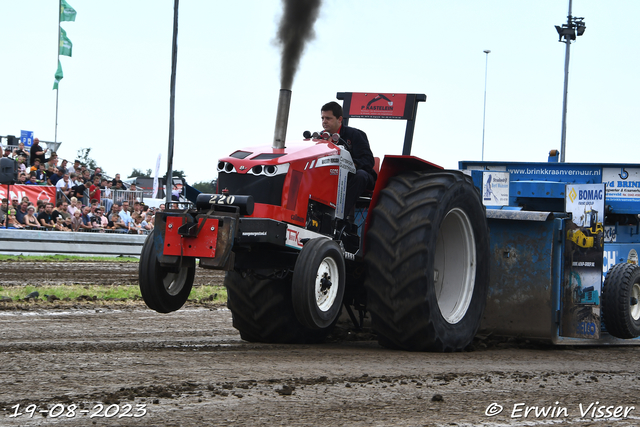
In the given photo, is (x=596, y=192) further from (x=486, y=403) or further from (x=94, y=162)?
(x=94, y=162)

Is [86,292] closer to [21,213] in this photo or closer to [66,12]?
[21,213]

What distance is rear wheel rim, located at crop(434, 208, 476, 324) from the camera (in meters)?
7.06

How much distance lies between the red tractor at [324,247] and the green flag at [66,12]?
2461 centimetres

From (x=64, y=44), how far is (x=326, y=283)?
25771 mm

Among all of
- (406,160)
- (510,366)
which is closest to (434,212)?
(406,160)

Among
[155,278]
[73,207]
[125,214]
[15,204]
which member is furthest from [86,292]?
[125,214]

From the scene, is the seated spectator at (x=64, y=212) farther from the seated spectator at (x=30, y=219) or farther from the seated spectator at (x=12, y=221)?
the seated spectator at (x=12, y=221)

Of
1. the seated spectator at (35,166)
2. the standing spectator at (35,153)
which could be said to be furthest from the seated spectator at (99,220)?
the standing spectator at (35,153)

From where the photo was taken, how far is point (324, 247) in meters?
5.77

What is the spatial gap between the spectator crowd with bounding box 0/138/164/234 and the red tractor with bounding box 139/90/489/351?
471 inches

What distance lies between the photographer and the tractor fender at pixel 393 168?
6.54 m

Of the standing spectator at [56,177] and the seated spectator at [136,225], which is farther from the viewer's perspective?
the standing spectator at [56,177]

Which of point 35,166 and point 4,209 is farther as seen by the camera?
point 35,166

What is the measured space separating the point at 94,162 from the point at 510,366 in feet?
202
